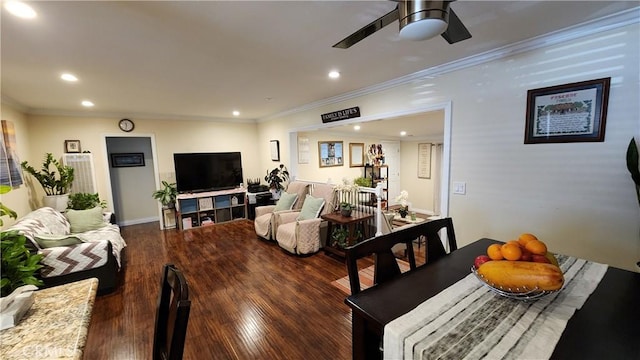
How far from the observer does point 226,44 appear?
201 cm

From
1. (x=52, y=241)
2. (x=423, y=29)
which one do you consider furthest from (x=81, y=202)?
(x=423, y=29)

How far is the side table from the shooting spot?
131 inches

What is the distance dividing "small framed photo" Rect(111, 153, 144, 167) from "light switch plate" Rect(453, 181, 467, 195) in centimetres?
625

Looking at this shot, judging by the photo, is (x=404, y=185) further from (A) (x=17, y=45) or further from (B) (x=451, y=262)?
(A) (x=17, y=45)

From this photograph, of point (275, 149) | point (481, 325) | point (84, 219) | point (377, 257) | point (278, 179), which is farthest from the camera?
point (275, 149)

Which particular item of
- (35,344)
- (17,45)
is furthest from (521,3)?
(17,45)

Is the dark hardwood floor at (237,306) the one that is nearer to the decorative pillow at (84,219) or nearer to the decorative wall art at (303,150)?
the decorative pillow at (84,219)

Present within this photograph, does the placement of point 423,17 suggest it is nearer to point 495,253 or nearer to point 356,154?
point 495,253

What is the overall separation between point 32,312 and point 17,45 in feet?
6.84

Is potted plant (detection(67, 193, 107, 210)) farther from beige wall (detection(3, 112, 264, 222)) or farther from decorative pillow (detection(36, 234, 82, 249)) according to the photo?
decorative pillow (detection(36, 234, 82, 249))

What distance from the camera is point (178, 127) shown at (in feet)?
17.8

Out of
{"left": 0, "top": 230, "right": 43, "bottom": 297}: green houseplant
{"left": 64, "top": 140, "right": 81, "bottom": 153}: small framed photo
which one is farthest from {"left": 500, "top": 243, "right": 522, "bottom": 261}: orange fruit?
{"left": 64, "top": 140, "right": 81, "bottom": 153}: small framed photo

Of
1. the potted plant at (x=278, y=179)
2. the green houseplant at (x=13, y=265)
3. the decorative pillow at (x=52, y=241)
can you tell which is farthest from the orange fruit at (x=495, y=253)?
the potted plant at (x=278, y=179)

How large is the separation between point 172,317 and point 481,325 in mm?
1064
